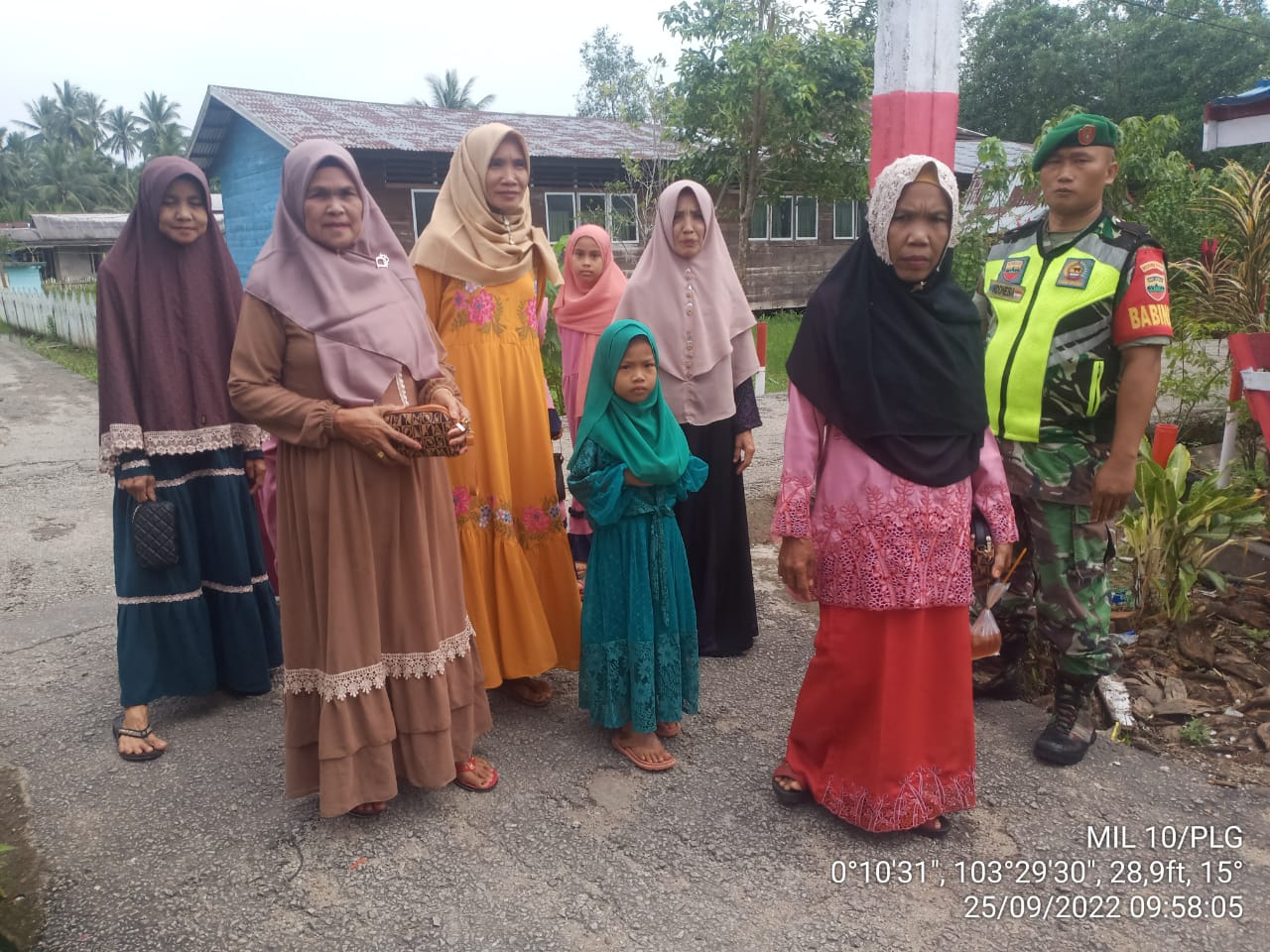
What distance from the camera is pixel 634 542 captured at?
286cm

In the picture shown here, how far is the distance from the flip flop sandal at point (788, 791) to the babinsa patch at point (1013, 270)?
5.86ft

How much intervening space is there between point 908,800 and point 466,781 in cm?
137

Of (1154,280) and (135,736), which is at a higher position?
(1154,280)

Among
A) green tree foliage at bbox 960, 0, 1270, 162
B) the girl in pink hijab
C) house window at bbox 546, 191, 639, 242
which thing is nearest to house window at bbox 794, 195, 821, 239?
house window at bbox 546, 191, 639, 242

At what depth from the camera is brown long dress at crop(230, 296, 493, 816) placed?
244cm

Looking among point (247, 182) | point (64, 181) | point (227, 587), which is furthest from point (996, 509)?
point (64, 181)

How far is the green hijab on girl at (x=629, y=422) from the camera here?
2797 mm

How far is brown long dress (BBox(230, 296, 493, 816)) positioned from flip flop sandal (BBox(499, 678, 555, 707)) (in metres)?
0.73

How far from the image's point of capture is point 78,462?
25.8 feet

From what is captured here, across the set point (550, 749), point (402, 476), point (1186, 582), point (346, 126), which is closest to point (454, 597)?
point (402, 476)

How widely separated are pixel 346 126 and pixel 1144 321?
1435cm

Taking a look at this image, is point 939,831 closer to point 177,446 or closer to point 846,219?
point 177,446

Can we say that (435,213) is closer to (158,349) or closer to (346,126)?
(158,349)

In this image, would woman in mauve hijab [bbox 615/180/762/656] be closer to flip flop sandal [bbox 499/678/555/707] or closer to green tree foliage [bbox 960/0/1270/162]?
flip flop sandal [bbox 499/678/555/707]
